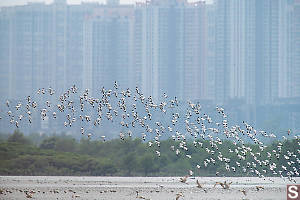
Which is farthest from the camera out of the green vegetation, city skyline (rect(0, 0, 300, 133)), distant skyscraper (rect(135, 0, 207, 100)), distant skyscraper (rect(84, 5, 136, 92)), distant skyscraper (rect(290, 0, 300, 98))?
distant skyscraper (rect(290, 0, 300, 98))

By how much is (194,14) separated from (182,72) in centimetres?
354

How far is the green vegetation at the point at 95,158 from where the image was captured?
106ft

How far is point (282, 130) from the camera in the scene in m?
43.3

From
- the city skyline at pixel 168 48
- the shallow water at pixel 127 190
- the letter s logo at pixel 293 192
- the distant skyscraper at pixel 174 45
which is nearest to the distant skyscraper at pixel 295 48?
the city skyline at pixel 168 48

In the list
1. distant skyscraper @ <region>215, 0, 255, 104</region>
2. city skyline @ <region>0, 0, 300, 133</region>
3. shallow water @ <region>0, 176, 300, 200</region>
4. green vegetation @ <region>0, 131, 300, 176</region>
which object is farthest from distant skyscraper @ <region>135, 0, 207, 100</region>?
shallow water @ <region>0, 176, 300, 200</region>

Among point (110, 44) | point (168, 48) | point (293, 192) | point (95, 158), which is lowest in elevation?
point (293, 192)

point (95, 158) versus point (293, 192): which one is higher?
point (95, 158)

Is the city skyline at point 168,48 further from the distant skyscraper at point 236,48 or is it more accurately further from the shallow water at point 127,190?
the shallow water at point 127,190

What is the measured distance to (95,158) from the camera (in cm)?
3222

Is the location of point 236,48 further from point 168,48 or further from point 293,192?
point 293,192

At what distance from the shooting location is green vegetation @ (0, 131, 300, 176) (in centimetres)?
3225

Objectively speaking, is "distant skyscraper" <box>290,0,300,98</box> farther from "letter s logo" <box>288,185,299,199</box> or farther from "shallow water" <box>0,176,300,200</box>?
"letter s logo" <box>288,185,299,199</box>

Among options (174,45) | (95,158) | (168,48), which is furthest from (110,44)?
(95,158)

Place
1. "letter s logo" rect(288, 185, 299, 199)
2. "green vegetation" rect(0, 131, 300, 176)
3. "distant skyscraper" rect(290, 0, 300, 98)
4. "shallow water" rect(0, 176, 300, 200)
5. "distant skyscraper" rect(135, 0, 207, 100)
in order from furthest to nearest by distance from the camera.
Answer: "distant skyscraper" rect(290, 0, 300, 98), "distant skyscraper" rect(135, 0, 207, 100), "green vegetation" rect(0, 131, 300, 176), "letter s logo" rect(288, 185, 299, 199), "shallow water" rect(0, 176, 300, 200)
